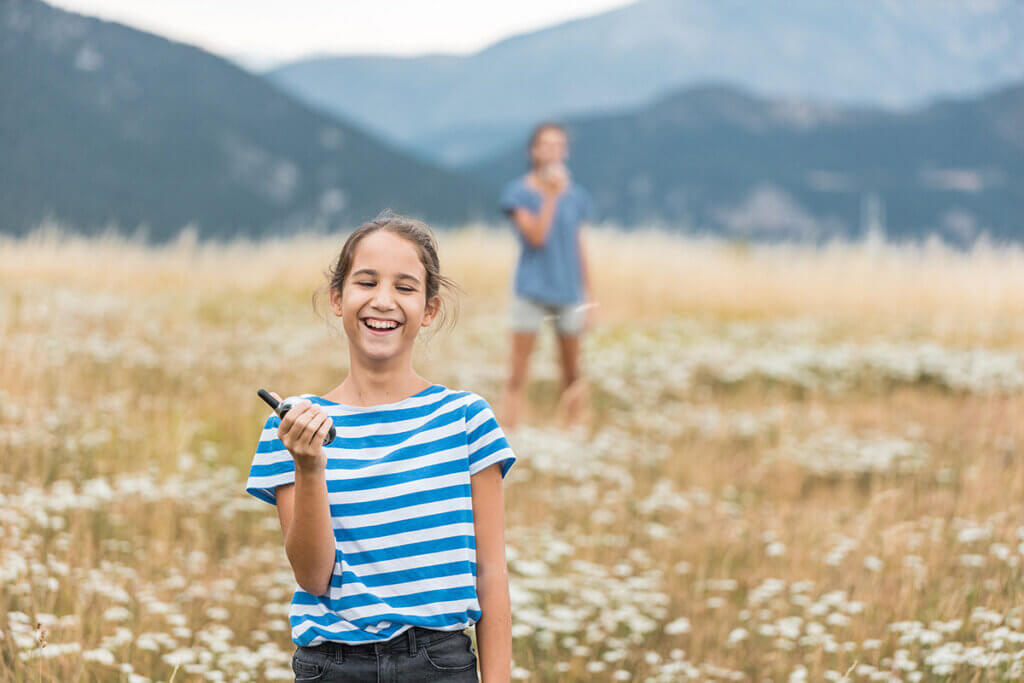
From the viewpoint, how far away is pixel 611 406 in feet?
30.2


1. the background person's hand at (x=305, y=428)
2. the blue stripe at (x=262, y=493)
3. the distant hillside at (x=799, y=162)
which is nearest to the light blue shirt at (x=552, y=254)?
the blue stripe at (x=262, y=493)

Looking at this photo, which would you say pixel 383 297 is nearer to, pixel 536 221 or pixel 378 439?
pixel 378 439

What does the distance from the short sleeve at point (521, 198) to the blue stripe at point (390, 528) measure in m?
5.46

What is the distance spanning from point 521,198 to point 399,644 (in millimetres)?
5647

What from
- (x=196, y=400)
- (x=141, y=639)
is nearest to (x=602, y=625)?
(x=141, y=639)

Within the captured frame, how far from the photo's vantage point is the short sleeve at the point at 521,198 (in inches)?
294

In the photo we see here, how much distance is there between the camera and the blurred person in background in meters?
7.41

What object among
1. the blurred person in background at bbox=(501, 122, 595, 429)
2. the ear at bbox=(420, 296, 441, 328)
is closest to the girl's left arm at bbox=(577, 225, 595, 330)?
the blurred person in background at bbox=(501, 122, 595, 429)

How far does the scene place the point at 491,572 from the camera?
2197 mm

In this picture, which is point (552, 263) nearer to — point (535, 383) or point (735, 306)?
point (535, 383)

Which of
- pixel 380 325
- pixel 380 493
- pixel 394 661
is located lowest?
pixel 394 661

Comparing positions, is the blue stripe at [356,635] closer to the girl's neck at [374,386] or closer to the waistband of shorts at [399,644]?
the waistband of shorts at [399,644]

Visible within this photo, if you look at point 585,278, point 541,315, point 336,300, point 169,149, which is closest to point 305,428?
point 336,300

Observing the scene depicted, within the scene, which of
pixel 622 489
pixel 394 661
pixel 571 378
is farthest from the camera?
pixel 571 378
